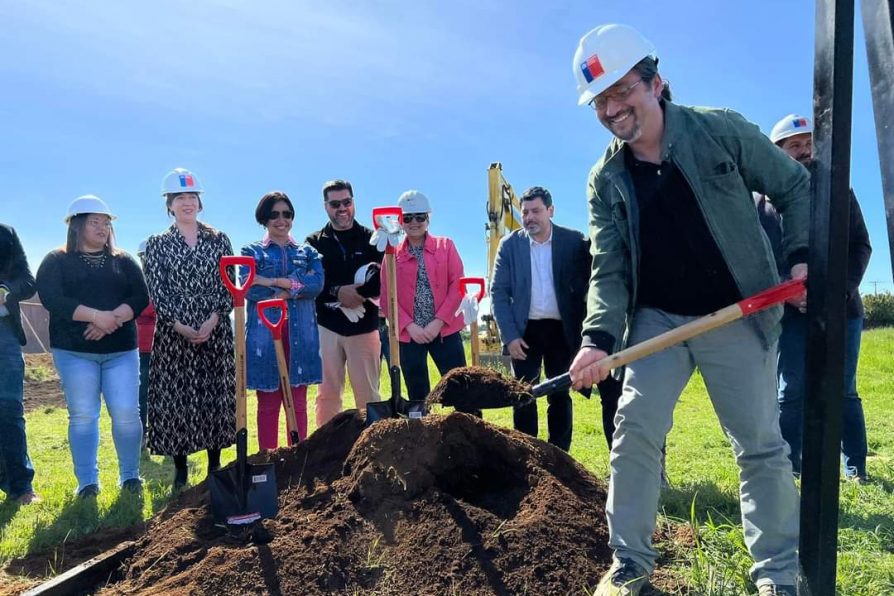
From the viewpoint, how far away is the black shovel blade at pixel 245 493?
10.7 feet

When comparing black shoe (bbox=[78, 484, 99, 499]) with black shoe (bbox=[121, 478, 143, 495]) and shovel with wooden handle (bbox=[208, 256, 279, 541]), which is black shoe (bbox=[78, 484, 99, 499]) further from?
shovel with wooden handle (bbox=[208, 256, 279, 541])

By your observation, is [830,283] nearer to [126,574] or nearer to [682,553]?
[682,553]

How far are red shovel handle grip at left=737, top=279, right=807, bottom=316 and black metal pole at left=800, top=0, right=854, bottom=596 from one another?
1.86 ft

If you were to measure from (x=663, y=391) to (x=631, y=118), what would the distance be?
1.11 metres

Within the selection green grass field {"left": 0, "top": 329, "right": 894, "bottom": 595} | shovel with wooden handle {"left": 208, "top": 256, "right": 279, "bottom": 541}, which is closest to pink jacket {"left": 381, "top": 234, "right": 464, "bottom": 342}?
green grass field {"left": 0, "top": 329, "right": 894, "bottom": 595}

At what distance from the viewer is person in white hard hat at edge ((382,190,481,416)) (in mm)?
5246

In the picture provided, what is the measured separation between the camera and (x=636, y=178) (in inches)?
108

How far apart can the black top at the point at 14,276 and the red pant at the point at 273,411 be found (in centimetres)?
185

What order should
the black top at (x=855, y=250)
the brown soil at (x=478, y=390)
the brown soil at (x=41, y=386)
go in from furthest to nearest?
the brown soil at (x=41, y=386) < the black top at (x=855, y=250) < the brown soil at (x=478, y=390)

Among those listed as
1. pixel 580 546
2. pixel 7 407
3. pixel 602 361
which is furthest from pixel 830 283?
pixel 7 407

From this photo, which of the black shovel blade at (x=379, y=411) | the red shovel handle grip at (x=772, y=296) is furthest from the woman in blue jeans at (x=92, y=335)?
the red shovel handle grip at (x=772, y=296)

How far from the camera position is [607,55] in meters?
2.47

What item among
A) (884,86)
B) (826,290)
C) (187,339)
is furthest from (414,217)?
(884,86)

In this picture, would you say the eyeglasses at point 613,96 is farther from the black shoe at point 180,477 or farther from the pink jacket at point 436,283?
the black shoe at point 180,477
